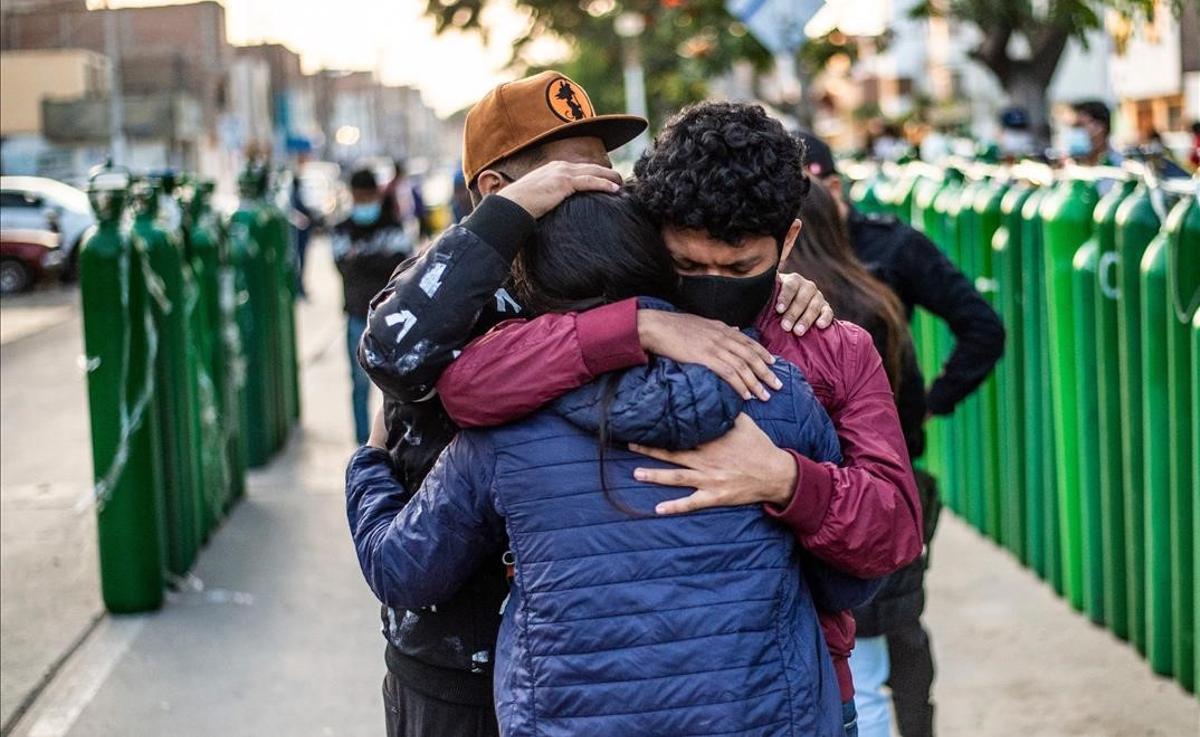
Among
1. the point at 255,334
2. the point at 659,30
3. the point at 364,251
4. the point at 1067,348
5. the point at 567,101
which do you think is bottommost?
the point at 255,334

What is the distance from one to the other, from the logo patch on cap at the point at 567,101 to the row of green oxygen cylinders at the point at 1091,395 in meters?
2.56

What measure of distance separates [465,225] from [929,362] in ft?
20.5

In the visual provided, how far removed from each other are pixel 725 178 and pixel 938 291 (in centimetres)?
235

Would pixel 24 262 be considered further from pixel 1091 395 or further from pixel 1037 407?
pixel 1091 395

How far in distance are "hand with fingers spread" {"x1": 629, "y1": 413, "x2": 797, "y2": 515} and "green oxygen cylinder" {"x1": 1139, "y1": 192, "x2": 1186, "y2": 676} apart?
3327 millimetres

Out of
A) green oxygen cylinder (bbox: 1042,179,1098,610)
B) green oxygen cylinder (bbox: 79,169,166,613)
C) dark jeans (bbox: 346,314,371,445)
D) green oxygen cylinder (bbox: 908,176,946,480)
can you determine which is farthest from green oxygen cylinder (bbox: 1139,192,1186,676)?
dark jeans (bbox: 346,314,371,445)

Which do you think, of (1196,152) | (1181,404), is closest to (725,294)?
(1181,404)

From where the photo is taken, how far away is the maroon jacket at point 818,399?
2309 millimetres

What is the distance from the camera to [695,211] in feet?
7.69

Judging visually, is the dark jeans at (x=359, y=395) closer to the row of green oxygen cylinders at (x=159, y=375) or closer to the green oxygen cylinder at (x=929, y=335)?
the row of green oxygen cylinders at (x=159, y=375)

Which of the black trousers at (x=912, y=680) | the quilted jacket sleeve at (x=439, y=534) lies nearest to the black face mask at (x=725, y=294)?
the quilted jacket sleeve at (x=439, y=534)

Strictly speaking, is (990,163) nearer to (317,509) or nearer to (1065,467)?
(1065,467)

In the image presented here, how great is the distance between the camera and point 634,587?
2.27 metres

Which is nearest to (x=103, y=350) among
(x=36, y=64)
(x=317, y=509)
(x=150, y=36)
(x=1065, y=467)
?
(x=36, y=64)
